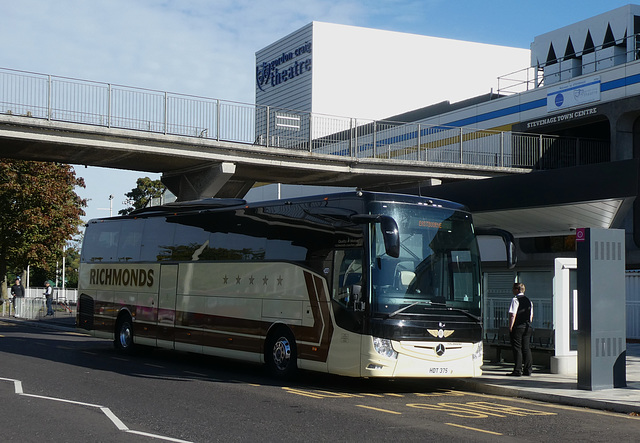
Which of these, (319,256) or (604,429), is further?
(319,256)

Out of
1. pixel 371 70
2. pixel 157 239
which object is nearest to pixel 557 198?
pixel 157 239

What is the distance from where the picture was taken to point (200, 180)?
30.4 m

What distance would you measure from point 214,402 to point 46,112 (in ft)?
54.3

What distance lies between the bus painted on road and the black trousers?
145cm

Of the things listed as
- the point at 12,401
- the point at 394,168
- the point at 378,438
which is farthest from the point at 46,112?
the point at 378,438

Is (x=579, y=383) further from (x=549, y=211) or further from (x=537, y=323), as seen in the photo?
(x=549, y=211)

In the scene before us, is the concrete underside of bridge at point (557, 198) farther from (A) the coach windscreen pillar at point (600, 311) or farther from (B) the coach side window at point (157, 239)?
(B) the coach side window at point (157, 239)

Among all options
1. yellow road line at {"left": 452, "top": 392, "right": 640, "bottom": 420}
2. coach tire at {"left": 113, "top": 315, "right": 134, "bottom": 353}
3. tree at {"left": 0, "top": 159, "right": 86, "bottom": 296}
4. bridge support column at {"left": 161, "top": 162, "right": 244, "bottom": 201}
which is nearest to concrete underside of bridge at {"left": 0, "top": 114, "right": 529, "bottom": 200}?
bridge support column at {"left": 161, "top": 162, "right": 244, "bottom": 201}

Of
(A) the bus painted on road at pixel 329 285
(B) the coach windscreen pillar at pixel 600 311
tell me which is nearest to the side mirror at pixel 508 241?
(A) the bus painted on road at pixel 329 285

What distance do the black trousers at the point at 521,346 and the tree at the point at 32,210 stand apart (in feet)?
113

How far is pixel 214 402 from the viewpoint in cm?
1164

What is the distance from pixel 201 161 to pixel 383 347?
17781 mm

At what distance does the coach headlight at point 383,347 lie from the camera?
42.8 feet

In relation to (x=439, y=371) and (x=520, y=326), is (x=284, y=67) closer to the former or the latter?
(x=520, y=326)
